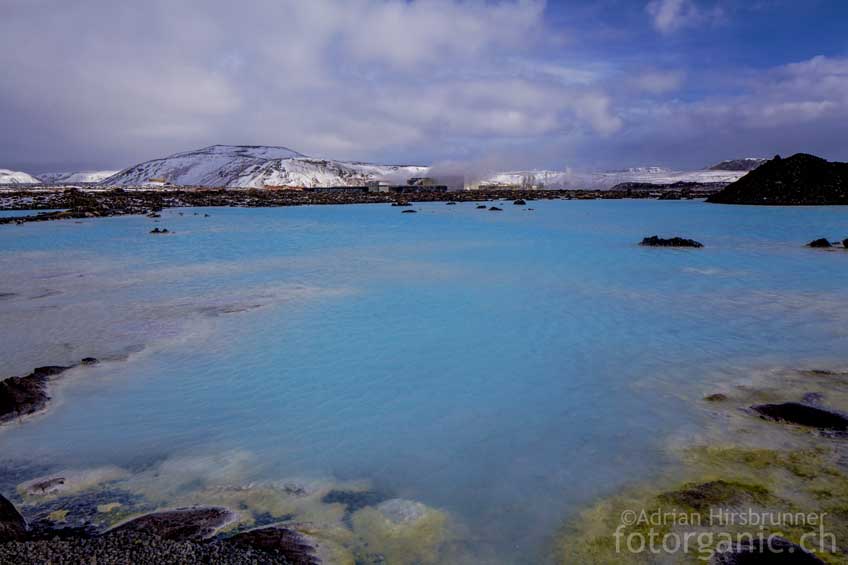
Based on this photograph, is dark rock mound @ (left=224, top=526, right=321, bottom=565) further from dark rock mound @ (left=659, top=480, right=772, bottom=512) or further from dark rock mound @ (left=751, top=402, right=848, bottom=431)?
dark rock mound @ (left=751, top=402, right=848, bottom=431)

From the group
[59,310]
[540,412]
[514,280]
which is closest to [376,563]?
[540,412]

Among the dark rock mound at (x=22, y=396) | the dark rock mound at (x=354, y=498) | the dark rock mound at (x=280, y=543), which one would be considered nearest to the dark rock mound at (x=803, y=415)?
the dark rock mound at (x=354, y=498)

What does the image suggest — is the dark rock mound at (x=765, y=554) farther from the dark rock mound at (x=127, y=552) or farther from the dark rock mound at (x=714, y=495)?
the dark rock mound at (x=127, y=552)

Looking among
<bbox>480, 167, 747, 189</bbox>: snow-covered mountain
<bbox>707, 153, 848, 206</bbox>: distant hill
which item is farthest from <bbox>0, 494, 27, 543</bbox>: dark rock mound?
<bbox>480, 167, 747, 189</bbox>: snow-covered mountain

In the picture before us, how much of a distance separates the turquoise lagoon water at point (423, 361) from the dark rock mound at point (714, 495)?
38cm

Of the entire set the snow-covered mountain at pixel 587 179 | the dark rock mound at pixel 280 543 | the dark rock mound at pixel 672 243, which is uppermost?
the snow-covered mountain at pixel 587 179

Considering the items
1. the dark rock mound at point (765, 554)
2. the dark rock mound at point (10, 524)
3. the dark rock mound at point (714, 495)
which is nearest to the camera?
the dark rock mound at point (765, 554)

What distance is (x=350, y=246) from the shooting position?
70.4 feet

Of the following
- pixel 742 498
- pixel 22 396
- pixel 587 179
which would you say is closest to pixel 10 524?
pixel 22 396

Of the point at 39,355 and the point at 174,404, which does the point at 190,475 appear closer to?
the point at 174,404

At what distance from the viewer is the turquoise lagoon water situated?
470 cm

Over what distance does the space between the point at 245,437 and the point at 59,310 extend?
296 inches

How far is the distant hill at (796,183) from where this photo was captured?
41.2 m

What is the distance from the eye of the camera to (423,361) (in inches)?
303
